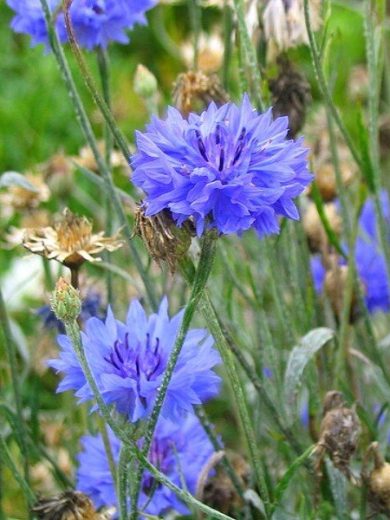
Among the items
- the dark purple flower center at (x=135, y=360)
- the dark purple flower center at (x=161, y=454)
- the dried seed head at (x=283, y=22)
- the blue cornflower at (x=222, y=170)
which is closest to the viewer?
the blue cornflower at (x=222, y=170)

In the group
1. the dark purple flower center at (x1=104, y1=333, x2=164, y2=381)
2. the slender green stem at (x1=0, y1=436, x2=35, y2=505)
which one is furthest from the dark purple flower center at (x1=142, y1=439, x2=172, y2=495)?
the dark purple flower center at (x1=104, y1=333, x2=164, y2=381)

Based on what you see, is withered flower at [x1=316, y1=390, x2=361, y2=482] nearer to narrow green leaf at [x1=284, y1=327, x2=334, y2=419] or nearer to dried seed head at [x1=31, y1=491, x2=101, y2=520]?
narrow green leaf at [x1=284, y1=327, x2=334, y2=419]

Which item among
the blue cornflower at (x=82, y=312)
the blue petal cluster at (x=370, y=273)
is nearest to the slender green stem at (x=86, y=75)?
the blue cornflower at (x=82, y=312)

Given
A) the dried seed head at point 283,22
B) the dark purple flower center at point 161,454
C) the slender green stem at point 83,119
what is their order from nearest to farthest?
the slender green stem at point 83,119
the dark purple flower center at point 161,454
the dried seed head at point 283,22

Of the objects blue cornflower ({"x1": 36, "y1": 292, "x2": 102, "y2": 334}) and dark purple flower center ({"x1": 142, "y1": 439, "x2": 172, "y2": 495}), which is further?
blue cornflower ({"x1": 36, "y1": 292, "x2": 102, "y2": 334})

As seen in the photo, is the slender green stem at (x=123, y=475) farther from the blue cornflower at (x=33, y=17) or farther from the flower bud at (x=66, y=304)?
the blue cornflower at (x=33, y=17)

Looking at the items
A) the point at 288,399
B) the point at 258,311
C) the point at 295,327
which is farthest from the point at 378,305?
the point at 288,399
